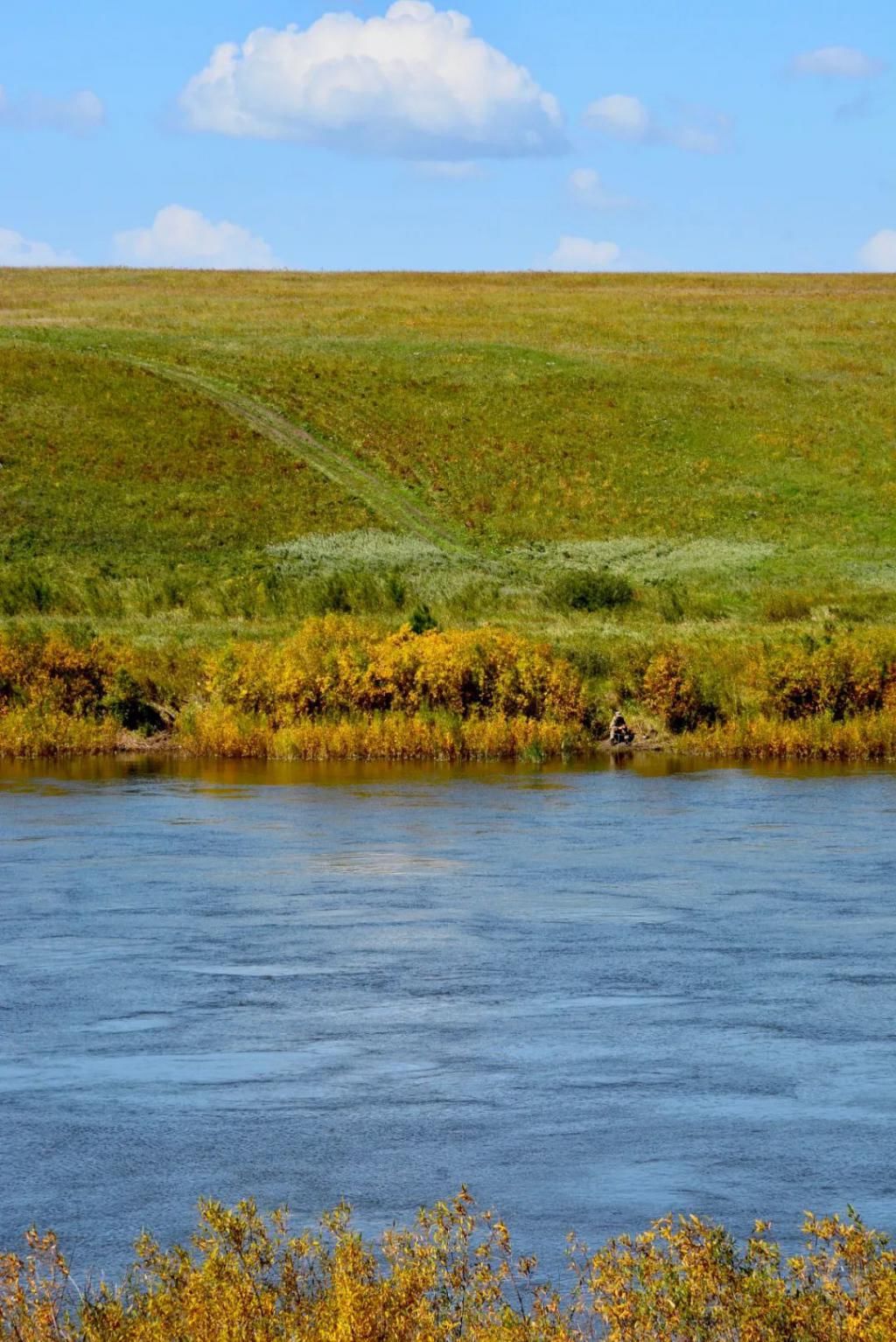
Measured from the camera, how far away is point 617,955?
16281 mm

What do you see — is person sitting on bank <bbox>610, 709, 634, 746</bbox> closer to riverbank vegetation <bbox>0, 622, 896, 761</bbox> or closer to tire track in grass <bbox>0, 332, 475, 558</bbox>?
riverbank vegetation <bbox>0, 622, 896, 761</bbox>

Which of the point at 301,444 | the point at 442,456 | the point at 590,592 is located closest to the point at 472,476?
the point at 442,456

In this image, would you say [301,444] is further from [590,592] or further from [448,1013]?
[448,1013]

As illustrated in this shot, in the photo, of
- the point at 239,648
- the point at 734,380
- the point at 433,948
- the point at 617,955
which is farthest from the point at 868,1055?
the point at 734,380

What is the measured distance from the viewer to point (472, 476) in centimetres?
6744

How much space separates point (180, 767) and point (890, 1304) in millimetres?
23103

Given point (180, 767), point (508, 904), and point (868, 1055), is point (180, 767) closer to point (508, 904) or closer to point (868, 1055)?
point (508, 904)

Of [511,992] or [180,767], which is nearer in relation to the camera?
[511,992]

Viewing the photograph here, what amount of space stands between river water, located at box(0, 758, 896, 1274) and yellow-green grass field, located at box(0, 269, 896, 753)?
982 cm

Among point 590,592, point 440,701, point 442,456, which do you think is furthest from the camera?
point 442,456

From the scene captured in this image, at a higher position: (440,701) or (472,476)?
(472,476)

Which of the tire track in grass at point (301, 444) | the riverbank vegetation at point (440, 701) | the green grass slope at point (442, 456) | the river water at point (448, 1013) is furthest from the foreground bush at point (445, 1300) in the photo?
the tire track in grass at point (301, 444)

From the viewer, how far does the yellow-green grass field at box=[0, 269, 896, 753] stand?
141 feet

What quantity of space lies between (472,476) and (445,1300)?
6011 centimetres
